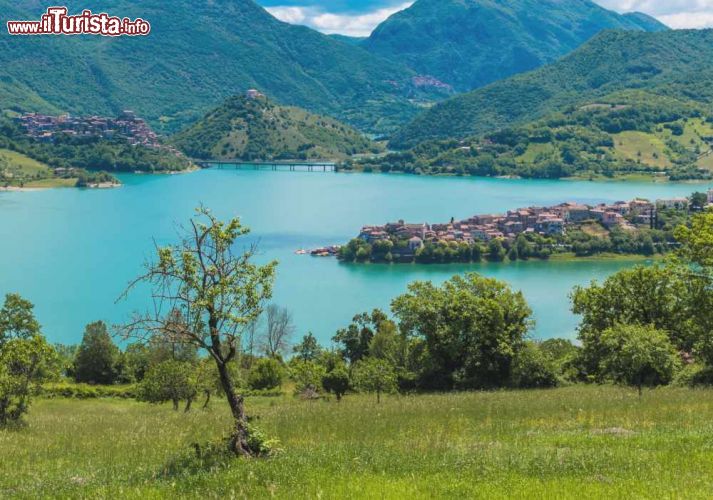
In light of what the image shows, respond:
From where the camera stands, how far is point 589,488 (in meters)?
8.71

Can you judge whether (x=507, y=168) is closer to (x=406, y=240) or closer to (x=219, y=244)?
(x=406, y=240)

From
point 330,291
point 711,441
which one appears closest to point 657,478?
point 711,441

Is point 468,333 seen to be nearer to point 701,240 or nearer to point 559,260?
point 701,240

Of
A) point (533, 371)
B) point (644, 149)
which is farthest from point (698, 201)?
point (533, 371)

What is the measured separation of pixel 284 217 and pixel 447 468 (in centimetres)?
11799

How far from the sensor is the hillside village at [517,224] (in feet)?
334

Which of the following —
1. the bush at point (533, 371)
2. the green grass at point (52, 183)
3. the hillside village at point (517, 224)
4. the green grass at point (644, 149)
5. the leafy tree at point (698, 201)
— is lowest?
the bush at point (533, 371)

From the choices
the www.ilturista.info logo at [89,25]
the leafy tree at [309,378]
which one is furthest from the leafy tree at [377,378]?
the www.ilturista.info logo at [89,25]

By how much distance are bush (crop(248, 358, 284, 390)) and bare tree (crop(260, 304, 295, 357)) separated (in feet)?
52.1

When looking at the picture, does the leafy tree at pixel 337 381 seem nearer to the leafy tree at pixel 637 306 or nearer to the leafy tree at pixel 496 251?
the leafy tree at pixel 637 306

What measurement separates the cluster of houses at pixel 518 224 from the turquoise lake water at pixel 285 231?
24.1ft

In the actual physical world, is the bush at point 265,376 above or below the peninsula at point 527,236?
below

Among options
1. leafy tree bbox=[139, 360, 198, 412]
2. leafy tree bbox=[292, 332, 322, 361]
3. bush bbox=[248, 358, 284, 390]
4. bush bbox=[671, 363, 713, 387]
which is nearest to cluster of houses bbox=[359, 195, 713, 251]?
leafy tree bbox=[292, 332, 322, 361]

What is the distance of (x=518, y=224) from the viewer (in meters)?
108
